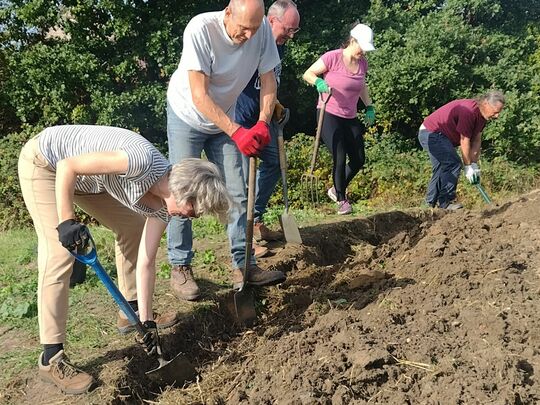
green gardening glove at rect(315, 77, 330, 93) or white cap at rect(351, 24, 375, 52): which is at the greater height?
white cap at rect(351, 24, 375, 52)

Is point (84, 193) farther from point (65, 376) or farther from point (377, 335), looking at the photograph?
point (377, 335)

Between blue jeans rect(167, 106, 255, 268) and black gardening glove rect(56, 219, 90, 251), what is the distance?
4.09ft

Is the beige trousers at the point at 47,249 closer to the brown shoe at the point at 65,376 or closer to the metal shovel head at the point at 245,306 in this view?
the brown shoe at the point at 65,376

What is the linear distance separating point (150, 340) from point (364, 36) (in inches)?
154

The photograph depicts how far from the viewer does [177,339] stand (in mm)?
3748

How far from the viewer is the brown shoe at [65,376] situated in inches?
119

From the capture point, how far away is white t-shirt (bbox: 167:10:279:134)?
3537mm

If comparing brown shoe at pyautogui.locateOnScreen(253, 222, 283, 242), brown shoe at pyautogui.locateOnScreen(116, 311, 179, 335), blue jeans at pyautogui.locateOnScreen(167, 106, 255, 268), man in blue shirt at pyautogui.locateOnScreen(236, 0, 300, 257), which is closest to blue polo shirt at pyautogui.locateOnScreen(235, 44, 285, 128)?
man in blue shirt at pyautogui.locateOnScreen(236, 0, 300, 257)

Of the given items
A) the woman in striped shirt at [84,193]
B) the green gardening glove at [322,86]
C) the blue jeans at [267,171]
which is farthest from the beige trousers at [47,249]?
the green gardening glove at [322,86]

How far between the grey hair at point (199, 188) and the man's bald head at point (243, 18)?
1.06 metres

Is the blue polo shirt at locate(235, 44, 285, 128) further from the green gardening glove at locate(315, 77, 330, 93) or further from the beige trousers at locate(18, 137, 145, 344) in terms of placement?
the beige trousers at locate(18, 137, 145, 344)

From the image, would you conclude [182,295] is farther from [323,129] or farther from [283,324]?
[323,129]

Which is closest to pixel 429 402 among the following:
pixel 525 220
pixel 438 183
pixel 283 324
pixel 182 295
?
pixel 283 324

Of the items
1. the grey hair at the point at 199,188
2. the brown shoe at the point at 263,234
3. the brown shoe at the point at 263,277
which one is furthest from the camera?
the brown shoe at the point at 263,234
